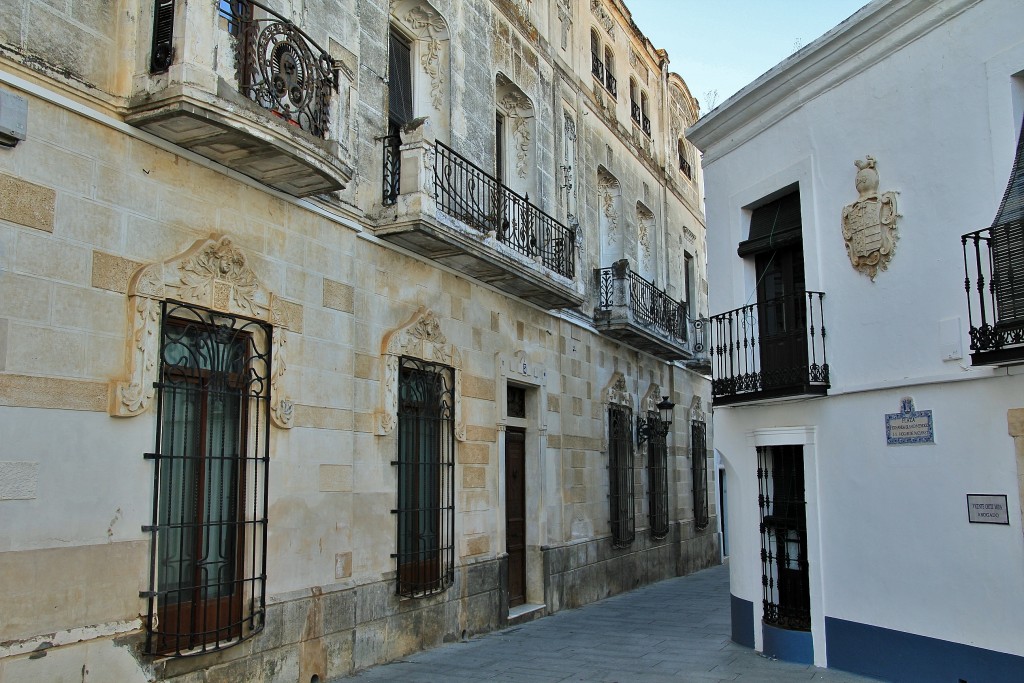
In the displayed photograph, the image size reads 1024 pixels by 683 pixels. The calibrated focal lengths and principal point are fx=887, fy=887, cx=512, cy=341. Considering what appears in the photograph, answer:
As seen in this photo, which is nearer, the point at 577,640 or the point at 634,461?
the point at 577,640

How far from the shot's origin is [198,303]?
6727 millimetres

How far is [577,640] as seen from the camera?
1038cm

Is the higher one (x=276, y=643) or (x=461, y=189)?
(x=461, y=189)

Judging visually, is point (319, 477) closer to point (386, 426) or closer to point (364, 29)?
point (386, 426)

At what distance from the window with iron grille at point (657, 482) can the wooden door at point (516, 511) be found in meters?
4.75

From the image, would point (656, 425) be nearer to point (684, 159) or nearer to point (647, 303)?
point (647, 303)

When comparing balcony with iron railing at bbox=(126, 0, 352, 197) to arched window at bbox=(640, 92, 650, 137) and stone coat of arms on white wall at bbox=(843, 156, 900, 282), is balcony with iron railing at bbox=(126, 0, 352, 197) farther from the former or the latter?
arched window at bbox=(640, 92, 650, 137)

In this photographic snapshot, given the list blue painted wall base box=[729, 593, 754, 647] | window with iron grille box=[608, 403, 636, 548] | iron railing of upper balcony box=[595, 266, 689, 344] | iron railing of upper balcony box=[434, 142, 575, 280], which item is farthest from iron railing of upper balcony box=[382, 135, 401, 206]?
window with iron grille box=[608, 403, 636, 548]

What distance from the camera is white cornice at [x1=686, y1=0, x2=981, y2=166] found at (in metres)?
8.00

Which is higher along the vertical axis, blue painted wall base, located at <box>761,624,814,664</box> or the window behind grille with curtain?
the window behind grille with curtain

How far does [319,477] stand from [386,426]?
3.58 ft

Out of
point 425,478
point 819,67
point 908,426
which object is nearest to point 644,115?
point 819,67

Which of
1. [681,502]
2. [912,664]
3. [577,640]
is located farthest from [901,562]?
[681,502]

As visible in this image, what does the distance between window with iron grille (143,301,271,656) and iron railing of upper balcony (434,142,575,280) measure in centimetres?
313
